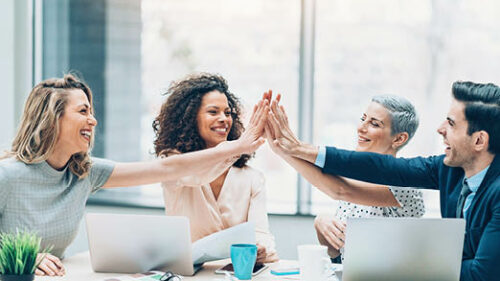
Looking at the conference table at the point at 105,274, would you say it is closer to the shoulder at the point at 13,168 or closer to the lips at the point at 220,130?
the shoulder at the point at 13,168

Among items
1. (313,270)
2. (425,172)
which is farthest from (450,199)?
(313,270)

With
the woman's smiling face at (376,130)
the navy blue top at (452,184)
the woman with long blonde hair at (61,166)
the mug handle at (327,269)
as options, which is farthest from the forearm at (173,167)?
the mug handle at (327,269)

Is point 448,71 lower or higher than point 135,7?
lower

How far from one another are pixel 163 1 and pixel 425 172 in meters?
2.44

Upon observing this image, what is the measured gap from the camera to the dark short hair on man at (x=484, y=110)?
78.7 inches

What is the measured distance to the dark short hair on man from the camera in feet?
6.56

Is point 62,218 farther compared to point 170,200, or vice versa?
point 170,200

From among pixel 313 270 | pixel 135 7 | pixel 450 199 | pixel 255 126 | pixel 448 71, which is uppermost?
pixel 135 7

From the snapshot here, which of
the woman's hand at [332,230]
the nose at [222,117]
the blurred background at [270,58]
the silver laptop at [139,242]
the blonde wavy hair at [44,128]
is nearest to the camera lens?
the silver laptop at [139,242]

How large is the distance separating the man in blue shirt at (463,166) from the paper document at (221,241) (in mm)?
458

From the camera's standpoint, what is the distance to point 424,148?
3691 millimetres

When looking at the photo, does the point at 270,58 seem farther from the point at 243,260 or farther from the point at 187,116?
the point at 243,260

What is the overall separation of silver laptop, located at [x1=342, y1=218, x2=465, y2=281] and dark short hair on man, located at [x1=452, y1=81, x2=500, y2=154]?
488 millimetres

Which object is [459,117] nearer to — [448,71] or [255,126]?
[255,126]
